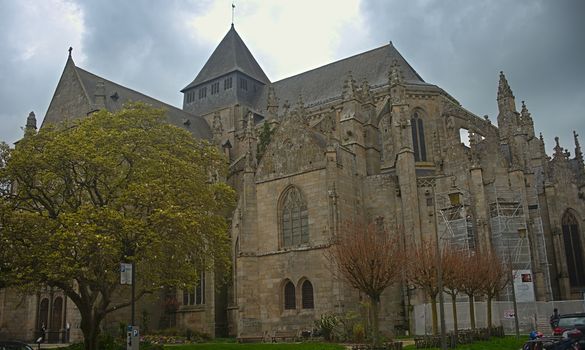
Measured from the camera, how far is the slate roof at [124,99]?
1571 inches

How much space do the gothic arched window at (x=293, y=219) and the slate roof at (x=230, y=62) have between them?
2625 cm

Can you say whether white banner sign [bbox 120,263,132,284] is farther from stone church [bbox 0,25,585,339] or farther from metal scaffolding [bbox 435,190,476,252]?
metal scaffolding [bbox 435,190,476,252]

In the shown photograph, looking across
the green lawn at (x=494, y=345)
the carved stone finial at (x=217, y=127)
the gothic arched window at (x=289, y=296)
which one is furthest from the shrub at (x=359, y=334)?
the carved stone finial at (x=217, y=127)

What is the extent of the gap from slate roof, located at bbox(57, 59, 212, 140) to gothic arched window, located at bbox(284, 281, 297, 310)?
1480cm

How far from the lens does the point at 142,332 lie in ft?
107

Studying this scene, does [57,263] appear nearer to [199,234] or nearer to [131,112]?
[199,234]

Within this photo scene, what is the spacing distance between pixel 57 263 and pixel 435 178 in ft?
65.4

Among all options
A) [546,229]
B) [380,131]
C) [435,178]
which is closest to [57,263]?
[435,178]

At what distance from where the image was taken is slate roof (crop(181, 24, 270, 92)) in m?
54.9

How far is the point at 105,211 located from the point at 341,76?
3100cm

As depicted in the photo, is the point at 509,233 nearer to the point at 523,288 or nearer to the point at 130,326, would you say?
the point at 523,288

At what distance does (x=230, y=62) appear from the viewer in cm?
5538

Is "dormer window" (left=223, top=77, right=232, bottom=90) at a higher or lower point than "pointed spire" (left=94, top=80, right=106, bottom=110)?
higher

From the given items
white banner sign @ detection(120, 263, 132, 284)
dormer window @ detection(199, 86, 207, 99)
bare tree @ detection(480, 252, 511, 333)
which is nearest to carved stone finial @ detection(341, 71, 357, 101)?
bare tree @ detection(480, 252, 511, 333)
